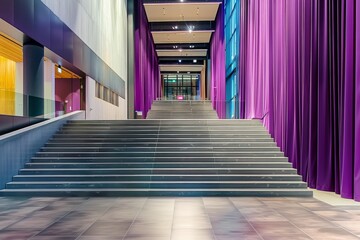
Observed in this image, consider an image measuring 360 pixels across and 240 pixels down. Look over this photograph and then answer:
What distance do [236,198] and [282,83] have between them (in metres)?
4.37

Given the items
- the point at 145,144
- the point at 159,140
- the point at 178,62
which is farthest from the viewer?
the point at 178,62

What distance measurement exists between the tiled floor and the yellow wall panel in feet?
7.26

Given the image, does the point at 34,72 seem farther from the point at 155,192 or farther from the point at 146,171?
the point at 155,192

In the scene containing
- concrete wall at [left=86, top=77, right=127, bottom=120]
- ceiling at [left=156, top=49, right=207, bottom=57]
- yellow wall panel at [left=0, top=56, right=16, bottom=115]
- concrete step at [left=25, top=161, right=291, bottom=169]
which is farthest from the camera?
ceiling at [left=156, top=49, right=207, bottom=57]

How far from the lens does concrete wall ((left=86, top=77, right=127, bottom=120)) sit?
15.2 meters

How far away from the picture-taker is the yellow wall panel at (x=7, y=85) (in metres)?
8.22

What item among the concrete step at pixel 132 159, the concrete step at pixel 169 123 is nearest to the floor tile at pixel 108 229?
the concrete step at pixel 132 159

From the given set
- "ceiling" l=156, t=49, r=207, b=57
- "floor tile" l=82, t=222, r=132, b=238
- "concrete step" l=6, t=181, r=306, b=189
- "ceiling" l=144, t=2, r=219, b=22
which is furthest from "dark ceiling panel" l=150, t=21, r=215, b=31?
"floor tile" l=82, t=222, r=132, b=238

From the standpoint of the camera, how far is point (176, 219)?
554 centimetres

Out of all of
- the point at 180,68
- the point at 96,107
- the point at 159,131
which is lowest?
the point at 159,131

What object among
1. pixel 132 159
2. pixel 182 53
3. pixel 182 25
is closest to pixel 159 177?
pixel 132 159

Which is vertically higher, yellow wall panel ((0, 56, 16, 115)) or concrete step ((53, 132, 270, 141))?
yellow wall panel ((0, 56, 16, 115))

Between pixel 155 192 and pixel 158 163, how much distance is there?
4.66ft

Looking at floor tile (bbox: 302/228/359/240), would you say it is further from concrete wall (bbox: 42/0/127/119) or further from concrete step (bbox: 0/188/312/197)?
concrete wall (bbox: 42/0/127/119)
